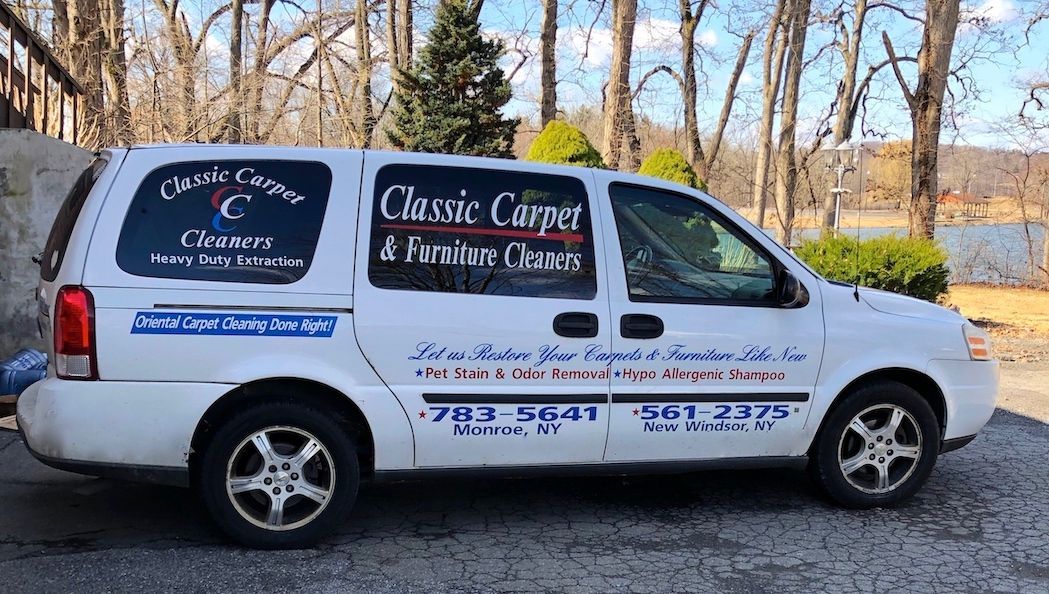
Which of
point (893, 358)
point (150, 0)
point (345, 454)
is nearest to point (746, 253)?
point (893, 358)

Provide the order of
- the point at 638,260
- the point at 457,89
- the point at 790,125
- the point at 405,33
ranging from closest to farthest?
the point at 638,260
the point at 457,89
the point at 405,33
the point at 790,125

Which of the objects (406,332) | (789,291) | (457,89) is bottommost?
(406,332)

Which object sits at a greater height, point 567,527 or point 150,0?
point 150,0

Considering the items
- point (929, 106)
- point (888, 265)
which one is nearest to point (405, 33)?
point (929, 106)

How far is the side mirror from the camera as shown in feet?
13.8

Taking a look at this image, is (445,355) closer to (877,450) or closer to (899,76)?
(877,450)

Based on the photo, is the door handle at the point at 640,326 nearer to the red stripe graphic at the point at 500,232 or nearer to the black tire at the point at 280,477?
the red stripe graphic at the point at 500,232

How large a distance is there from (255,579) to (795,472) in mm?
3374

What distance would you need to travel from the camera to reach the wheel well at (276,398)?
3.66m

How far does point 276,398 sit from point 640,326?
1.73 m

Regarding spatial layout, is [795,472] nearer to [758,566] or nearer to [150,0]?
[758,566]

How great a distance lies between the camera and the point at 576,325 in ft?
12.8

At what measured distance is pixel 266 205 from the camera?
12.3ft

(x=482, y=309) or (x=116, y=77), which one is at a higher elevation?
(x=116, y=77)
